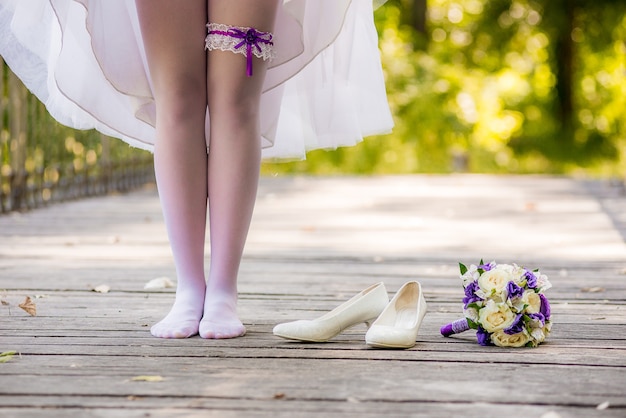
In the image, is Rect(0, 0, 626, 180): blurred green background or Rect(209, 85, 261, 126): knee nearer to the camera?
Rect(209, 85, 261, 126): knee

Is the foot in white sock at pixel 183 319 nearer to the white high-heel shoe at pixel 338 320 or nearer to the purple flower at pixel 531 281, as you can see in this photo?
the white high-heel shoe at pixel 338 320

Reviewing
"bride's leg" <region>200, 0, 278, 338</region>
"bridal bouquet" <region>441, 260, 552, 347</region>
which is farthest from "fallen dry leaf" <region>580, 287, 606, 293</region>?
"bride's leg" <region>200, 0, 278, 338</region>

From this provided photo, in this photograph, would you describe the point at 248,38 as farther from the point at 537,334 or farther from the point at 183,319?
the point at 537,334

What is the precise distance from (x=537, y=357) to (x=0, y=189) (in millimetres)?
3388

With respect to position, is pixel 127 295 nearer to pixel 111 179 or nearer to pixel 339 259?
pixel 339 259

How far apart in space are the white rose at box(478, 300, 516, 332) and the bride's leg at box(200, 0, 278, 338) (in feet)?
1.72

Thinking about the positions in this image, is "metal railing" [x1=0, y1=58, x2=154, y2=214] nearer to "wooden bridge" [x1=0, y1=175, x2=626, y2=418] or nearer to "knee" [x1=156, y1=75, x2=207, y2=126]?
"wooden bridge" [x1=0, y1=175, x2=626, y2=418]

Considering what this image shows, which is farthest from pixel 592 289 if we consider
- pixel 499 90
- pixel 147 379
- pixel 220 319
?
pixel 499 90

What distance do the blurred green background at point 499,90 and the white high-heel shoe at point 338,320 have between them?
7.33 m

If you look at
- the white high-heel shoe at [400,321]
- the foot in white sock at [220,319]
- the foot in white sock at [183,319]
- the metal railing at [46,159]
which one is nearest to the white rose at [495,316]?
the white high-heel shoe at [400,321]

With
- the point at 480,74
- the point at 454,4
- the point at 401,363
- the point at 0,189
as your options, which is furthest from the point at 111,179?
the point at 454,4

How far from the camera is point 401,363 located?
184 cm

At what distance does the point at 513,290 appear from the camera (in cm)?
202

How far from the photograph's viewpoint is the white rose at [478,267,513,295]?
6.63 feet
